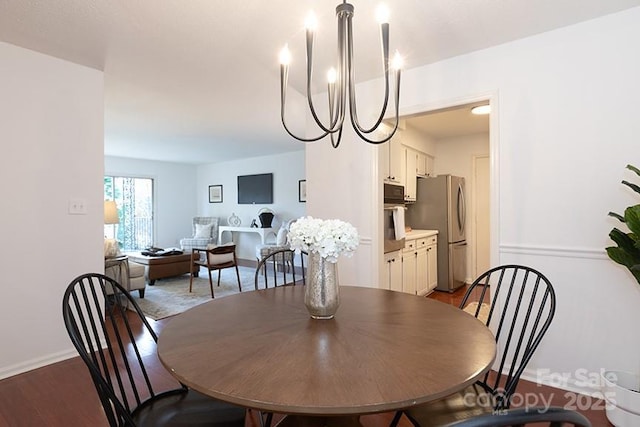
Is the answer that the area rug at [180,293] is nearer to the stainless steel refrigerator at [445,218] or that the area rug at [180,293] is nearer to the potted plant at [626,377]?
the stainless steel refrigerator at [445,218]

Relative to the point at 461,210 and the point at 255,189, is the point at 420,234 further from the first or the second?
the point at 255,189

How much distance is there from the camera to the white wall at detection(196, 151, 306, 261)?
22.7 ft

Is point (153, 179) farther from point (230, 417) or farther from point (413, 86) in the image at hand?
point (230, 417)

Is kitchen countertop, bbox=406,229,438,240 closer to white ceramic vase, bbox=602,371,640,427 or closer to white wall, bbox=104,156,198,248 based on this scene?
white ceramic vase, bbox=602,371,640,427

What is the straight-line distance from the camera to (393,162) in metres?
3.84

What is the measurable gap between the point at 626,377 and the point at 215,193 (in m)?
7.99

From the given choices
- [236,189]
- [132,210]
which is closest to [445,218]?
[236,189]

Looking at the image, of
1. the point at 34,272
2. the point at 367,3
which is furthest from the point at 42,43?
the point at 367,3

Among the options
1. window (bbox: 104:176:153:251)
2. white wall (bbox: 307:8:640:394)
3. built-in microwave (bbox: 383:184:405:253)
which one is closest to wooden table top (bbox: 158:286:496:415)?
white wall (bbox: 307:8:640:394)

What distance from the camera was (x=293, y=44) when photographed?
7.93 ft

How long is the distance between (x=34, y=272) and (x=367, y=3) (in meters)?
3.00

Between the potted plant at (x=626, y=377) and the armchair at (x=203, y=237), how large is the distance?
6.58 meters

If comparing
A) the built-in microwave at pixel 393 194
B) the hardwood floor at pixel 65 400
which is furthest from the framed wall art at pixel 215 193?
the hardwood floor at pixel 65 400

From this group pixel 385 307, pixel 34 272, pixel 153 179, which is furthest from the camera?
pixel 153 179
